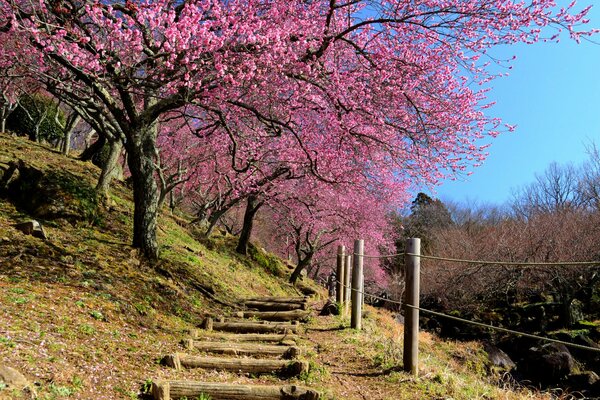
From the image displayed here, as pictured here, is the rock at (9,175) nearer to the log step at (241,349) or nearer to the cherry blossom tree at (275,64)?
the cherry blossom tree at (275,64)

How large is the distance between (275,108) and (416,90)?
3.43 m

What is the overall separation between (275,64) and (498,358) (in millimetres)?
15419

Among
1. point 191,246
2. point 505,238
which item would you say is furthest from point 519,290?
point 191,246

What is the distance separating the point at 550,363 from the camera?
51.3ft

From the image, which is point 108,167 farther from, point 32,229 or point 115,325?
point 115,325

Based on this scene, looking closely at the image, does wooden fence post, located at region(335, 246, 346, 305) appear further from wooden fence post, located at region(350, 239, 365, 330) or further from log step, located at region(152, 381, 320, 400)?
log step, located at region(152, 381, 320, 400)

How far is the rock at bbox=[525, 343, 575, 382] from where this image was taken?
606 inches

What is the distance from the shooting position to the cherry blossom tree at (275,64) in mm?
6848

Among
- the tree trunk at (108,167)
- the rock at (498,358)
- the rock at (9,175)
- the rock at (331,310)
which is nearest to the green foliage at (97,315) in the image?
the rock at (9,175)

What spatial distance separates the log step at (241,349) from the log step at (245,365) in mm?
444

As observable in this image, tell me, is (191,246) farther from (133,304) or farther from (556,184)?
(556,184)

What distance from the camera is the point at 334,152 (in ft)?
41.0

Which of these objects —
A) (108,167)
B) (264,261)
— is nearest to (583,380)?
(264,261)

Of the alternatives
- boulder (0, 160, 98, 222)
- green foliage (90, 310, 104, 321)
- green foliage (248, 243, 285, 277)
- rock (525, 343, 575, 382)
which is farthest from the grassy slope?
rock (525, 343, 575, 382)
